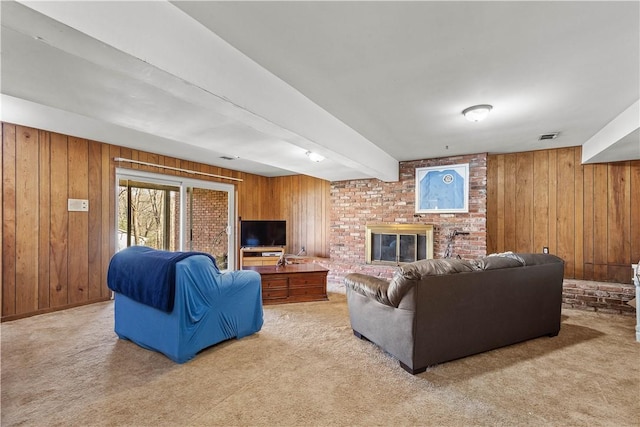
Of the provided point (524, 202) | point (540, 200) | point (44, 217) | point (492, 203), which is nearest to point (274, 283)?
point (44, 217)

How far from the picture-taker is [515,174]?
487 centimetres

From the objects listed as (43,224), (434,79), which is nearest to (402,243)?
(434,79)

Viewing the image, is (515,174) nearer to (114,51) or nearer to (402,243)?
(402,243)

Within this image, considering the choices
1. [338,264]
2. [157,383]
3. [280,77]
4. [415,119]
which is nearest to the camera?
[157,383]

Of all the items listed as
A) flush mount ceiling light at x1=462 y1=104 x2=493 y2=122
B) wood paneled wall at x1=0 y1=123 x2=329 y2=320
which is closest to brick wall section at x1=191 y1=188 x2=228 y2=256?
wood paneled wall at x1=0 y1=123 x2=329 y2=320

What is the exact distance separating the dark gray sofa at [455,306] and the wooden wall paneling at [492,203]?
1954mm

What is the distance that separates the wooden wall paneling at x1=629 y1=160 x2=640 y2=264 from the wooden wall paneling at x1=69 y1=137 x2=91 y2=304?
7.63m

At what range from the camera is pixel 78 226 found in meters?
4.05

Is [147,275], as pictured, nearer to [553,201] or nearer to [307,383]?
[307,383]

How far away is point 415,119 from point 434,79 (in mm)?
926

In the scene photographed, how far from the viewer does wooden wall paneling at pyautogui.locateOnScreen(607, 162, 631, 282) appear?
4.18 meters

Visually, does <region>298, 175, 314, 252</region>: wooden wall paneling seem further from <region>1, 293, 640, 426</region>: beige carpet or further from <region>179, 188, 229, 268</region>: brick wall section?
<region>1, 293, 640, 426</region>: beige carpet

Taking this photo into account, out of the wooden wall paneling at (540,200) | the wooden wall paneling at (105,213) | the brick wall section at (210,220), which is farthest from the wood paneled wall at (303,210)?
the wooden wall paneling at (540,200)

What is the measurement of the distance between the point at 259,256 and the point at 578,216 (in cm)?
548
